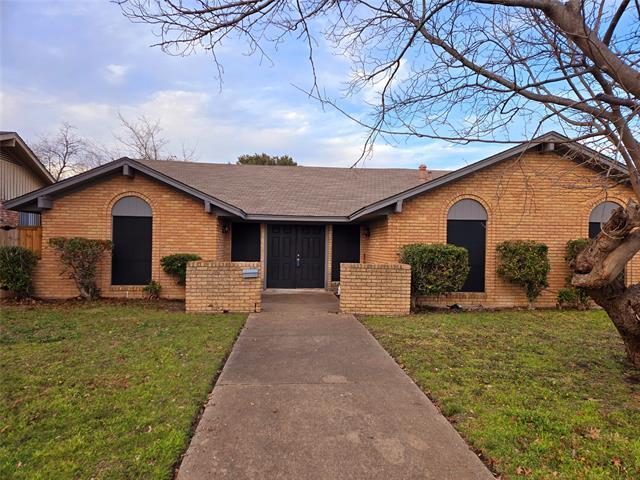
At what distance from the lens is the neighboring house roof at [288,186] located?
9.91 meters

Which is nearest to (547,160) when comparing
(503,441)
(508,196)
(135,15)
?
(508,196)

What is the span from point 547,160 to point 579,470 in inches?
367

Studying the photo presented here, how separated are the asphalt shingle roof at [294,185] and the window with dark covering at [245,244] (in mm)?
972

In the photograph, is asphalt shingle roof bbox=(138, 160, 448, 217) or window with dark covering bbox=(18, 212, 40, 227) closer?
asphalt shingle roof bbox=(138, 160, 448, 217)

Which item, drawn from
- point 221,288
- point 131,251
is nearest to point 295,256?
point 221,288

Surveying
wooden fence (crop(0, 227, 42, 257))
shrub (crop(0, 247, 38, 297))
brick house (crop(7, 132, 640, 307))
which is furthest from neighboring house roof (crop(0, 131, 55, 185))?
shrub (crop(0, 247, 38, 297))

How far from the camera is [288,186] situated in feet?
47.7

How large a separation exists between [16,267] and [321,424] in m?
10.0

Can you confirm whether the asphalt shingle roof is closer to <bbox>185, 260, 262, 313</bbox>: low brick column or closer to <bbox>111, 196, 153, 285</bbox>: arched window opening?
<bbox>111, 196, 153, 285</bbox>: arched window opening

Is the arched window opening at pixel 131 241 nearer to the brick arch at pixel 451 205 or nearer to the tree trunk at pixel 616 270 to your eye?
the brick arch at pixel 451 205

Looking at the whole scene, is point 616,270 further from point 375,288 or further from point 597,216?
→ point 597,216

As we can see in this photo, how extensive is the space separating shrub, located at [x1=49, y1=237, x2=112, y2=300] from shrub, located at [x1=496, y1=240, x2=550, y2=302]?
1076 cm

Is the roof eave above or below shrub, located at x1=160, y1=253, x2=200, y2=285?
above

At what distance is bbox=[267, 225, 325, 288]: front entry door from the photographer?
12.9 meters
